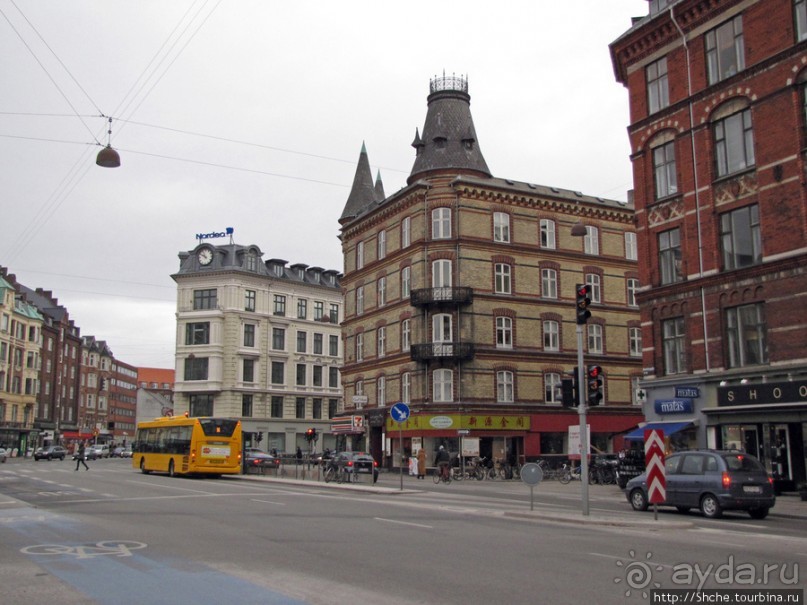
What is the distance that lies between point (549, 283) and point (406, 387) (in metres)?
11.2

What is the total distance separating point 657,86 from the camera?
32406mm

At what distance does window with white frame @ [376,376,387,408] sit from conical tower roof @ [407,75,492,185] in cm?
1276

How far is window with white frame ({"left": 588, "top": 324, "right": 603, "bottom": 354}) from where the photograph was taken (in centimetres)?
5050

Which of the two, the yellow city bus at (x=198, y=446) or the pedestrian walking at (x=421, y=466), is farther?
the pedestrian walking at (x=421, y=466)

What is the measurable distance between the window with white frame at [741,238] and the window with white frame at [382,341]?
1010 inches

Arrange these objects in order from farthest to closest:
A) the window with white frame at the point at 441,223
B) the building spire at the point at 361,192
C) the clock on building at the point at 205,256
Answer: the clock on building at the point at 205,256, the building spire at the point at 361,192, the window with white frame at the point at 441,223

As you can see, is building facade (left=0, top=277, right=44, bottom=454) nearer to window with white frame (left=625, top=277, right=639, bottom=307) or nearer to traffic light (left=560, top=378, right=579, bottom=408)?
window with white frame (left=625, top=277, right=639, bottom=307)

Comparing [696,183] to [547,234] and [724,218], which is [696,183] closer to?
[724,218]

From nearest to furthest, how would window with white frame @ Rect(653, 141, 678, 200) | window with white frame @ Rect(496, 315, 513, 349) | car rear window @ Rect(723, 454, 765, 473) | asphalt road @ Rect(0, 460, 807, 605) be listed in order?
1. asphalt road @ Rect(0, 460, 807, 605)
2. car rear window @ Rect(723, 454, 765, 473)
3. window with white frame @ Rect(653, 141, 678, 200)
4. window with white frame @ Rect(496, 315, 513, 349)

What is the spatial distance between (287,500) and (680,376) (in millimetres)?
16142

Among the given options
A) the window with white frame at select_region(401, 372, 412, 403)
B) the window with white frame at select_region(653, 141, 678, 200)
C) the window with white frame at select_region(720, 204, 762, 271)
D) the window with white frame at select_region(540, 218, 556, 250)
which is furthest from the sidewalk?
the window with white frame at select_region(540, 218, 556, 250)

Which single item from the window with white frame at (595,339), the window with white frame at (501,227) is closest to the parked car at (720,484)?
the window with white frame at (501,227)

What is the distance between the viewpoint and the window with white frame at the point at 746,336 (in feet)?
89.5

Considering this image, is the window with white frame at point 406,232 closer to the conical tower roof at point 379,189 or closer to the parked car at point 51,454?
the conical tower roof at point 379,189
